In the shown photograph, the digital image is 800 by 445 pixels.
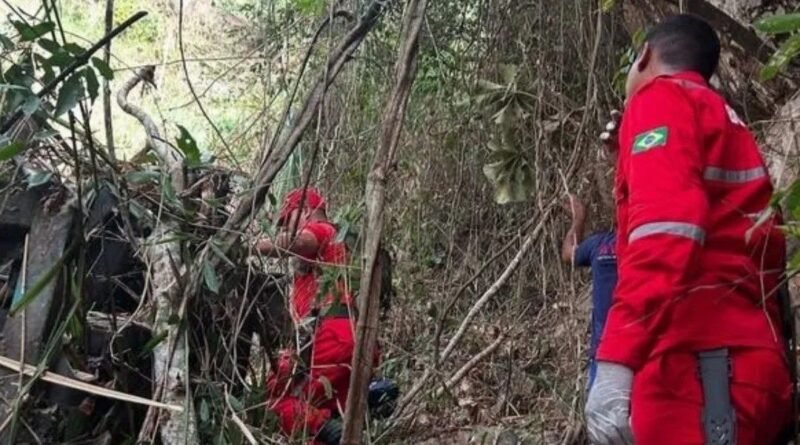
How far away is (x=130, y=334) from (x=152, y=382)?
150mm

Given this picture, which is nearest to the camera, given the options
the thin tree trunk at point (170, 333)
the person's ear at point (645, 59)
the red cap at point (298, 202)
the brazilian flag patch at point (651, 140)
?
the brazilian flag patch at point (651, 140)

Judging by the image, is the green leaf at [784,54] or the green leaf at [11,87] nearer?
the green leaf at [784,54]

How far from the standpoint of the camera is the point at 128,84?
132 inches

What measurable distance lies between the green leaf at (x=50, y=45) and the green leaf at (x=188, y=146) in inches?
16.9

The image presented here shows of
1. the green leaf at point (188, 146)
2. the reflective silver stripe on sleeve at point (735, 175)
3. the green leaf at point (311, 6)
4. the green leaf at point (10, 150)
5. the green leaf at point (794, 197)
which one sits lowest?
the green leaf at point (794, 197)

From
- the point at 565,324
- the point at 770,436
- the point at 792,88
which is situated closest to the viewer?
the point at 770,436

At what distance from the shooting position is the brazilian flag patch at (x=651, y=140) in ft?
7.08

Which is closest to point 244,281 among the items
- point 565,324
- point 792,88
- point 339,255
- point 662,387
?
point 339,255

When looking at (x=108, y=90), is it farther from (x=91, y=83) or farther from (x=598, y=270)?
(x=598, y=270)

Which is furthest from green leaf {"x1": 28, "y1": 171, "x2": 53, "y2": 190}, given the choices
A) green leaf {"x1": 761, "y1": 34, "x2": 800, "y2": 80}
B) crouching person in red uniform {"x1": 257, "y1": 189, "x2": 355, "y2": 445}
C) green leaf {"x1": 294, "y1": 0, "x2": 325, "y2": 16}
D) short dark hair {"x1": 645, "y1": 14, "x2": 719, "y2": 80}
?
green leaf {"x1": 294, "y1": 0, "x2": 325, "y2": 16}

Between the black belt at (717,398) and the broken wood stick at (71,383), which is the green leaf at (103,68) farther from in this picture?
the black belt at (717,398)

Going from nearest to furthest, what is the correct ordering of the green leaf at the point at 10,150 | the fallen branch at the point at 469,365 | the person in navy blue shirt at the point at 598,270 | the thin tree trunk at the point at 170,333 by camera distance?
the green leaf at the point at 10,150
the thin tree trunk at the point at 170,333
the person in navy blue shirt at the point at 598,270
the fallen branch at the point at 469,365

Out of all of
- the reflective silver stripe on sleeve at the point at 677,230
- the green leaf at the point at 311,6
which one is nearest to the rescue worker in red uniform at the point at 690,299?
the reflective silver stripe on sleeve at the point at 677,230

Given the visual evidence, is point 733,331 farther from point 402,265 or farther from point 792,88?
point 402,265
